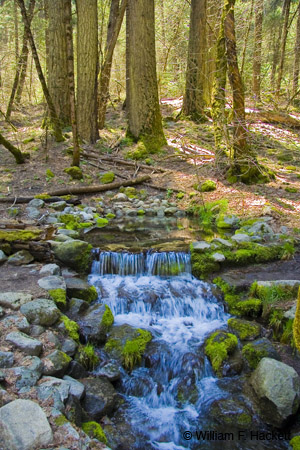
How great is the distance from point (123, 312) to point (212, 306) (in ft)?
4.46

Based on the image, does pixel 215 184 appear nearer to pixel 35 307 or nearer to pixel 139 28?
pixel 139 28

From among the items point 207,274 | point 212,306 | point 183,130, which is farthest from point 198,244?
point 183,130

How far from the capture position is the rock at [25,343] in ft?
12.1

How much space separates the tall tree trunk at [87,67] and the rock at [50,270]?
23.3 ft

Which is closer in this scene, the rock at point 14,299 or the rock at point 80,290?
the rock at point 14,299

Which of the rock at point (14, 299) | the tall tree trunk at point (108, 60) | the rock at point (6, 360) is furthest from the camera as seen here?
the tall tree trunk at point (108, 60)

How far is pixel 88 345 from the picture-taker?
4.59 metres

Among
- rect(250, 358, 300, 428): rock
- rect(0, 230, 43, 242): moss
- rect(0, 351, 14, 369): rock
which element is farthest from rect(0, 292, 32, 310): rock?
rect(250, 358, 300, 428): rock

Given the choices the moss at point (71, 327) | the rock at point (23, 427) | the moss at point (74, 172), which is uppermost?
the moss at point (74, 172)

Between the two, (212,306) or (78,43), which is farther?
(78,43)

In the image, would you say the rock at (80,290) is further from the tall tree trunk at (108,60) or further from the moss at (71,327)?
the tall tree trunk at (108,60)

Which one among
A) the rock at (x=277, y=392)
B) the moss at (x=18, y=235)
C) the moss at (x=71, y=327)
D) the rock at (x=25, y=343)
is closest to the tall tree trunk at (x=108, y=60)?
the moss at (x=18, y=235)

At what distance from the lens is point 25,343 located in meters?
3.73

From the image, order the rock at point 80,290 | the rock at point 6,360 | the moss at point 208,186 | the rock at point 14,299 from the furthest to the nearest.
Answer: the moss at point 208,186 → the rock at point 80,290 → the rock at point 14,299 → the rock at point 6,360
